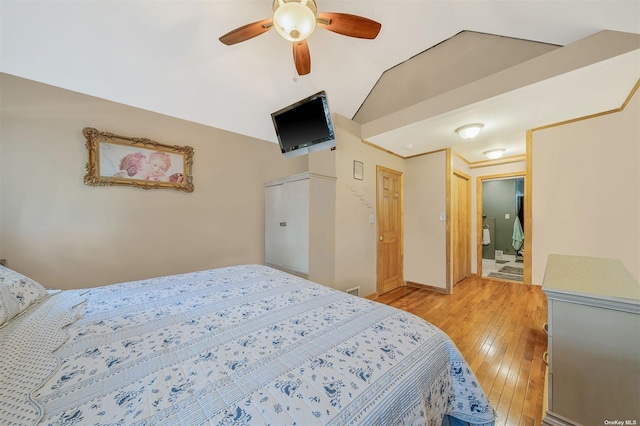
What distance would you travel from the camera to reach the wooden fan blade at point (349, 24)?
1.41m

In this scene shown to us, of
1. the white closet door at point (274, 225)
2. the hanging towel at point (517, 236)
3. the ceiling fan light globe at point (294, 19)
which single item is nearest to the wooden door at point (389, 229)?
the white closet door at point (274, 225)

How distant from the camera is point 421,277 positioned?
3648mm

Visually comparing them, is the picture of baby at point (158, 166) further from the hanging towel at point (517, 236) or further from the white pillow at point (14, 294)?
A: the hanging towel at point (517, 236)

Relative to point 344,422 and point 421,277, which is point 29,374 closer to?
point 344,422

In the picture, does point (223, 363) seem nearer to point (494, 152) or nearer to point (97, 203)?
point (97, 203)

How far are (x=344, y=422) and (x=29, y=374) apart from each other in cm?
92

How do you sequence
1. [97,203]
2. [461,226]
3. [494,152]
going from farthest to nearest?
[461,226] < [494,152] < [97,203]

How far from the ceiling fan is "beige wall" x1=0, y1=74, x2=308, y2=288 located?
1.30 meters

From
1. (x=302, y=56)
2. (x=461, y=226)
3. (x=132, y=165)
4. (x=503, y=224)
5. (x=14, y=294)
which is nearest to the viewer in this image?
(x=14, y=294)

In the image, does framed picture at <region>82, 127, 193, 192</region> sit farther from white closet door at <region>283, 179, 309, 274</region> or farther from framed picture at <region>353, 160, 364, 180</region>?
framed picture at <region>353, 160, 364, 180</region>

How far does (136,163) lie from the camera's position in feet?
6.74

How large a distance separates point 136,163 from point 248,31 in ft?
5.10

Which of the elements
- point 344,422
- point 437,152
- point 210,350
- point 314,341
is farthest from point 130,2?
point 437,152

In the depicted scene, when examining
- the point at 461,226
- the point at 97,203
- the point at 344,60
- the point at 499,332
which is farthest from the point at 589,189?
the point at 97,203
